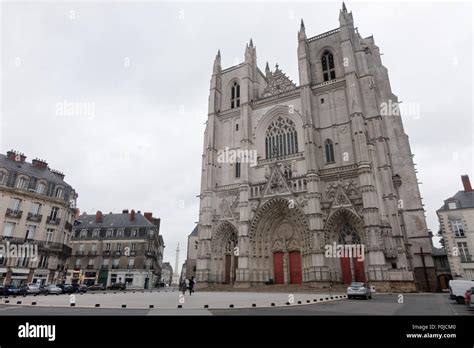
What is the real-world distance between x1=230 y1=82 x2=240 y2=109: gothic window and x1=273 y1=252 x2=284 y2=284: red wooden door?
62.7ft

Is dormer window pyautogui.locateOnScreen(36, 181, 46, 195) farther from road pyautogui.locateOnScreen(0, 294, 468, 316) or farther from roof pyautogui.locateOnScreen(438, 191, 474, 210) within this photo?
roof pyautogui.locateOnScreen(438, 191, 474, 210)

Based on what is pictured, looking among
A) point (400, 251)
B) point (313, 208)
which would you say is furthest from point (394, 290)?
point (313, 208)

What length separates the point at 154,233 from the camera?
4419cm

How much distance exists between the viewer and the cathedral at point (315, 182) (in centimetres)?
2366

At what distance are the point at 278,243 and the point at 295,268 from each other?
2.75m

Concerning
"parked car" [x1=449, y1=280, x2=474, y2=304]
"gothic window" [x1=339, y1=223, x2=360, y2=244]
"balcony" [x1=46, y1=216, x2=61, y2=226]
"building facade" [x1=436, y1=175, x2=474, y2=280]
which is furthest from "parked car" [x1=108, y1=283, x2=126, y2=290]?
"building facade" [x1=436, y1=175, x2=474, y2=280]

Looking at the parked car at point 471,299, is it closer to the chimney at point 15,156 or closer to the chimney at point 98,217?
the chimney at point 15,156

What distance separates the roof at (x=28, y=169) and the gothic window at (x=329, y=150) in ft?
95.6

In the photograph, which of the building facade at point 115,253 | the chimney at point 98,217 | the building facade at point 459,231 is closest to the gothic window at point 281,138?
the building facade at point 459,231

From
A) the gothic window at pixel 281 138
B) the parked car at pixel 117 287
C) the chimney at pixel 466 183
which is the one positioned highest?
the gothic window at pixel 281 138

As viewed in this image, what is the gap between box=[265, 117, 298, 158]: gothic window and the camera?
30.5 meters
